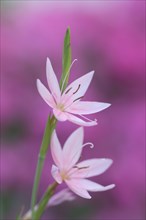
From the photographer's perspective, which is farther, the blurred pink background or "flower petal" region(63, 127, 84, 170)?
the blurred pink background

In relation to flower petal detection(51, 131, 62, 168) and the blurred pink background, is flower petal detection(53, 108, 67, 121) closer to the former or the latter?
flower petal detection(51, 131, 62, 168)

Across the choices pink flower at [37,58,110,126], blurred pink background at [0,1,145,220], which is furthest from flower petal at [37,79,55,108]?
blurred pink background at [0,1,145,220]

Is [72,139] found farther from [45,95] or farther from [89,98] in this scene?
[89,98]

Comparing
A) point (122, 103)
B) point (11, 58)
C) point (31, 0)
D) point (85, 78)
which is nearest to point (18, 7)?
point (31, 0)

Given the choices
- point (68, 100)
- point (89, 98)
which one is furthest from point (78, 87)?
point (89, 98)

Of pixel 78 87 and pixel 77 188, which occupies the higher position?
pixel 78 87

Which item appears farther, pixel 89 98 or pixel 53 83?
pixel 89 98

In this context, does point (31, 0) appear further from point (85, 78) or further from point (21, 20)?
point (85, 78)
